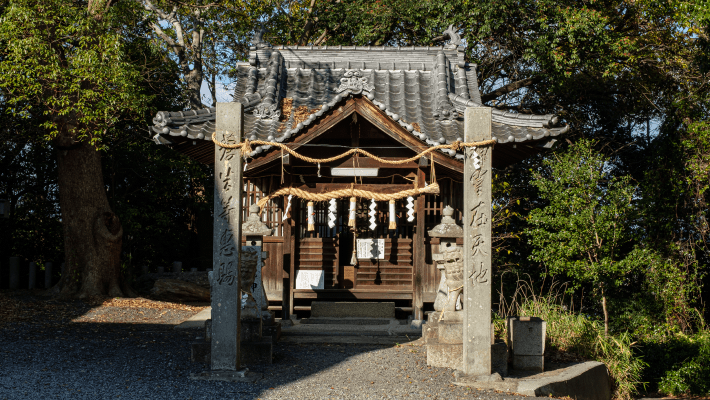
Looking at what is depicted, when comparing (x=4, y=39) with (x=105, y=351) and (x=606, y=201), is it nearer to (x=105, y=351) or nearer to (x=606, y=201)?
(x=105, y=351)

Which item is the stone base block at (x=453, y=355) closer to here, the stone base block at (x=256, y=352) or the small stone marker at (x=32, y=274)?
the stone base block at (x=256, y=352)

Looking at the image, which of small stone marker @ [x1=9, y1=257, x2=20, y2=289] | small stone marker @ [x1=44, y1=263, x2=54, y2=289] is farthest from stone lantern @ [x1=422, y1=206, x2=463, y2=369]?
small stone marker @ [x1=9, y1=257, x2=20, y2=289]

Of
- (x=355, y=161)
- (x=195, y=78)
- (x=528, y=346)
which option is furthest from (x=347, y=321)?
(x=195, y=78)

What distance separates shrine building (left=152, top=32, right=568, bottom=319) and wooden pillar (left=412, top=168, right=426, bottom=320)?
18mm

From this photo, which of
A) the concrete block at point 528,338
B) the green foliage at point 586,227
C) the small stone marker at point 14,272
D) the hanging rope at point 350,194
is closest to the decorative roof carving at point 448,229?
the hanging rope at point 350,194

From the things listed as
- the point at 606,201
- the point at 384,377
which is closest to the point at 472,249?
the point at 384,377

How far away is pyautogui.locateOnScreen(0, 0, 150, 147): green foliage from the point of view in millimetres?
10195

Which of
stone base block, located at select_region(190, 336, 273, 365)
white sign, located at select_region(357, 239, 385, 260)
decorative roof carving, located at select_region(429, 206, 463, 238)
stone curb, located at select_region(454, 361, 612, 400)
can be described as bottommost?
stone curb, located at select_region(454, 361, 612, 400)

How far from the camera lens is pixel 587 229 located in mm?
11000

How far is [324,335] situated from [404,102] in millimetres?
4687

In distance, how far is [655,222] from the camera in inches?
477

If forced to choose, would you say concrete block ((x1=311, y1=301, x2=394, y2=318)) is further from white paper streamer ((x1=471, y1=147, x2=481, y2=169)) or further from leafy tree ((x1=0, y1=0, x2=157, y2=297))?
leafy tree ((x1=0, y1=0, x2=157, y2=297))

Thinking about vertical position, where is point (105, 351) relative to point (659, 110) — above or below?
below

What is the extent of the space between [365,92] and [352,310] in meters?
3.86
